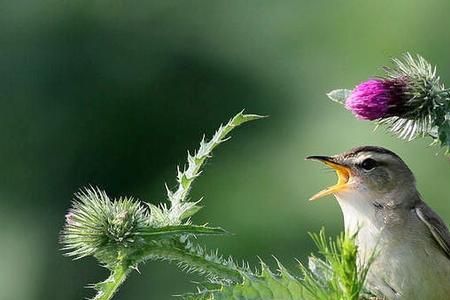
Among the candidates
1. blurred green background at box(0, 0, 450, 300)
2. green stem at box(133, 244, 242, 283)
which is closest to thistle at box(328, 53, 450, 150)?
green stem at box(133, 244, 242, 283)

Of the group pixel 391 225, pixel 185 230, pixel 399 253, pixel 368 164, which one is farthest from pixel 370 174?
pixel 185 230

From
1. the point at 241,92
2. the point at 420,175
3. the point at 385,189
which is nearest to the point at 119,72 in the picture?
the point at 241,92

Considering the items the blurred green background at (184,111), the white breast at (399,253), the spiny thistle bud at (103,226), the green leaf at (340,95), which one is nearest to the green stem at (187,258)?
the spiny thistle bud at (103,226)

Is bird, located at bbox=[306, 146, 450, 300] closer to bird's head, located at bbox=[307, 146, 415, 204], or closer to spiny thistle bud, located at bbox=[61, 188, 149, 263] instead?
bird's head, located at bbox=[307, 146, 415, 204]

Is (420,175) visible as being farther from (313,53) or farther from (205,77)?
(205,77)

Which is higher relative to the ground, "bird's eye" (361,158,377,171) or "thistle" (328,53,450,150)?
"bird's eye" (361,158,377,171)

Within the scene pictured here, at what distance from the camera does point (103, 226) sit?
266 centimetres

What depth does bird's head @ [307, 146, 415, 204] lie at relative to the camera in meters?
3.14

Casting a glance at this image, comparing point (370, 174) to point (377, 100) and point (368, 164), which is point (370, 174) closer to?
point (368, 164)

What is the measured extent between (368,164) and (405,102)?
0.45 meters

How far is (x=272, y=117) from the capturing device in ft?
27.7

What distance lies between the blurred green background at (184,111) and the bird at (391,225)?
2.99m

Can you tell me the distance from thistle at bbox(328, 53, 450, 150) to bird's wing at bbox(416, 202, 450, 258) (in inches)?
14.1

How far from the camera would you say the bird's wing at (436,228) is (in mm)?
3098
